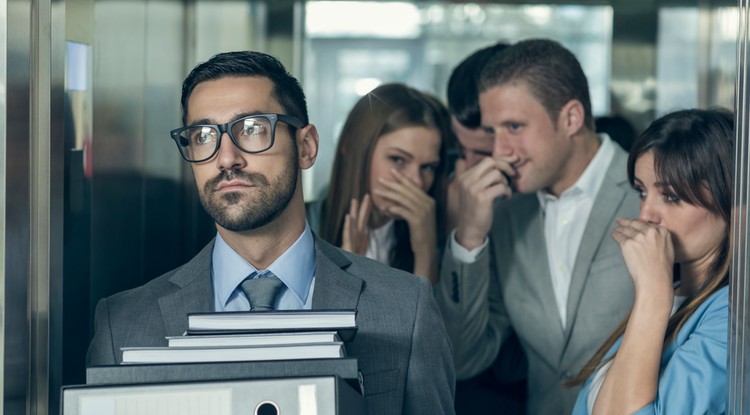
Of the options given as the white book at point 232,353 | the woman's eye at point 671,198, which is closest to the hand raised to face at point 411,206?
the woman's eye at point 671,198

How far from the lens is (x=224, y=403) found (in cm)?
152

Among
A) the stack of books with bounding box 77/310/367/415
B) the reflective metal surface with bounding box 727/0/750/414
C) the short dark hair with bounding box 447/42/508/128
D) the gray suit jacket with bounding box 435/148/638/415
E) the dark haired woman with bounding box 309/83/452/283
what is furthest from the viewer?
the short dark hair with bounding box 447/42/508/128

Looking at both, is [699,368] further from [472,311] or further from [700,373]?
[472,311]

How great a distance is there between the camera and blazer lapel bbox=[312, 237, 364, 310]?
2057mm

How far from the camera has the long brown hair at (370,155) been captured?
306cm

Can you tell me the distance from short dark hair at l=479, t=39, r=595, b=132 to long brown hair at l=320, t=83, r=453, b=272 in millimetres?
210

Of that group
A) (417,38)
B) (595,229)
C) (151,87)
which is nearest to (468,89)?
(595,229)

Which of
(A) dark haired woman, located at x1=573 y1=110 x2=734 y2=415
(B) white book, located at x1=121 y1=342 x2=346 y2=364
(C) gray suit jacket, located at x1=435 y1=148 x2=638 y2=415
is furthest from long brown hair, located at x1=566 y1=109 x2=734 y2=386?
(B) white book, located at x1=121 y1=342 x2=346 y2=364

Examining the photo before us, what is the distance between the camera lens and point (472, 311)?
9.66 ft

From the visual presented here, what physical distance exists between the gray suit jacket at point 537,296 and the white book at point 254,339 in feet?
4.24

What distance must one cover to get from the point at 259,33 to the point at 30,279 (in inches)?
100

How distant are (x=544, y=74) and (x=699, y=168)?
0.78 metres

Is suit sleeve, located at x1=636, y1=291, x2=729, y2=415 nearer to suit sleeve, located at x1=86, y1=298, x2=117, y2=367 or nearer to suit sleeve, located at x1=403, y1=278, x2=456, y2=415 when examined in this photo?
suit sleeve, located at x1=403, y1=278, x2=456, y2=415

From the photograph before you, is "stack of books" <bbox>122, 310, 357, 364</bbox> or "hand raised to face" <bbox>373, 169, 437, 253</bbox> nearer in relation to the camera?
"stack of books" <bbox>122, 310, 357, 364</bbox>
